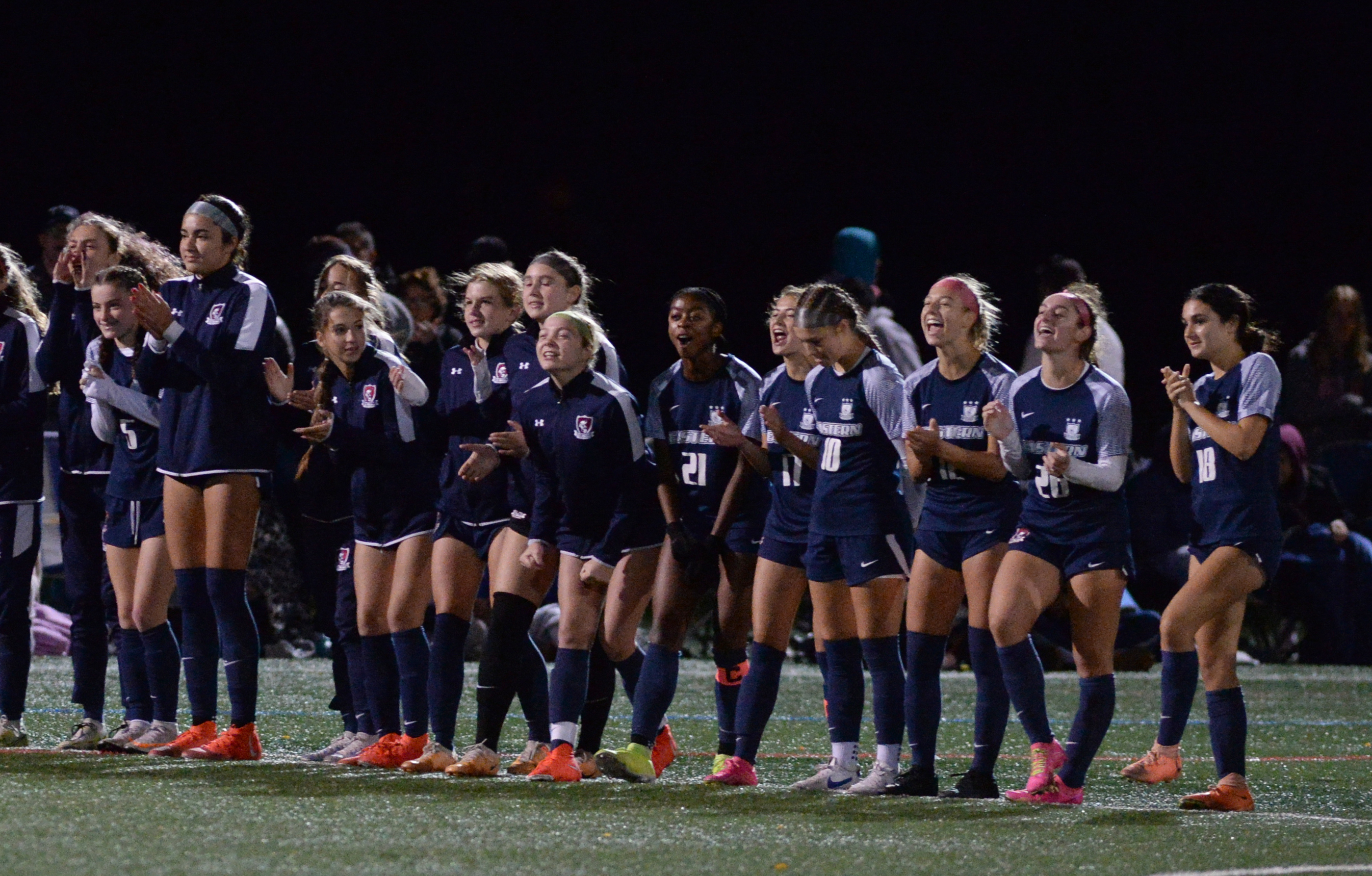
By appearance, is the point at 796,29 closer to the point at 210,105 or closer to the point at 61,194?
the point at 210,105

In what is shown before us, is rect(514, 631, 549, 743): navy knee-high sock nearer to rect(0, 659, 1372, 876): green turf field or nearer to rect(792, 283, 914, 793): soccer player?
rect(0, 659, 1372, 876): green turf field

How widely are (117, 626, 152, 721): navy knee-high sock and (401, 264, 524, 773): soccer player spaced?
0.98m

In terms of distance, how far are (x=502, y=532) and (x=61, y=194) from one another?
24.2ft

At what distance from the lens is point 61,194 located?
12273mm

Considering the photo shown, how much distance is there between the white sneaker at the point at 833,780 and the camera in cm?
557

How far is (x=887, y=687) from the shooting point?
18.3 feet

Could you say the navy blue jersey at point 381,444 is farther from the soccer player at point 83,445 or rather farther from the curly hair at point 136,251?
the soccer player at point 83,445

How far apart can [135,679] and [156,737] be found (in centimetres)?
27

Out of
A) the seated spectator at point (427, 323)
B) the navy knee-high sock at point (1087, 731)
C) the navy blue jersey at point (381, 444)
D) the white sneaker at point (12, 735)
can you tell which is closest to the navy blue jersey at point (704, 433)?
the navy blue jersey at point (381, 444)

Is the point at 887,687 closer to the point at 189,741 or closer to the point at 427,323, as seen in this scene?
the point at 189,741

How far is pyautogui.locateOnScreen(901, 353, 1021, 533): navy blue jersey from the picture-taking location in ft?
18.1

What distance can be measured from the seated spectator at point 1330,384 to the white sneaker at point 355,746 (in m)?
7.10

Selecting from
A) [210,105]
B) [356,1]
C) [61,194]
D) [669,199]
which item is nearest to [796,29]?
[669,199]

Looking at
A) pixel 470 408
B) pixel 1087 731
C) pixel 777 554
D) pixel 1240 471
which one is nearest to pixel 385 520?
pixel 470 408
